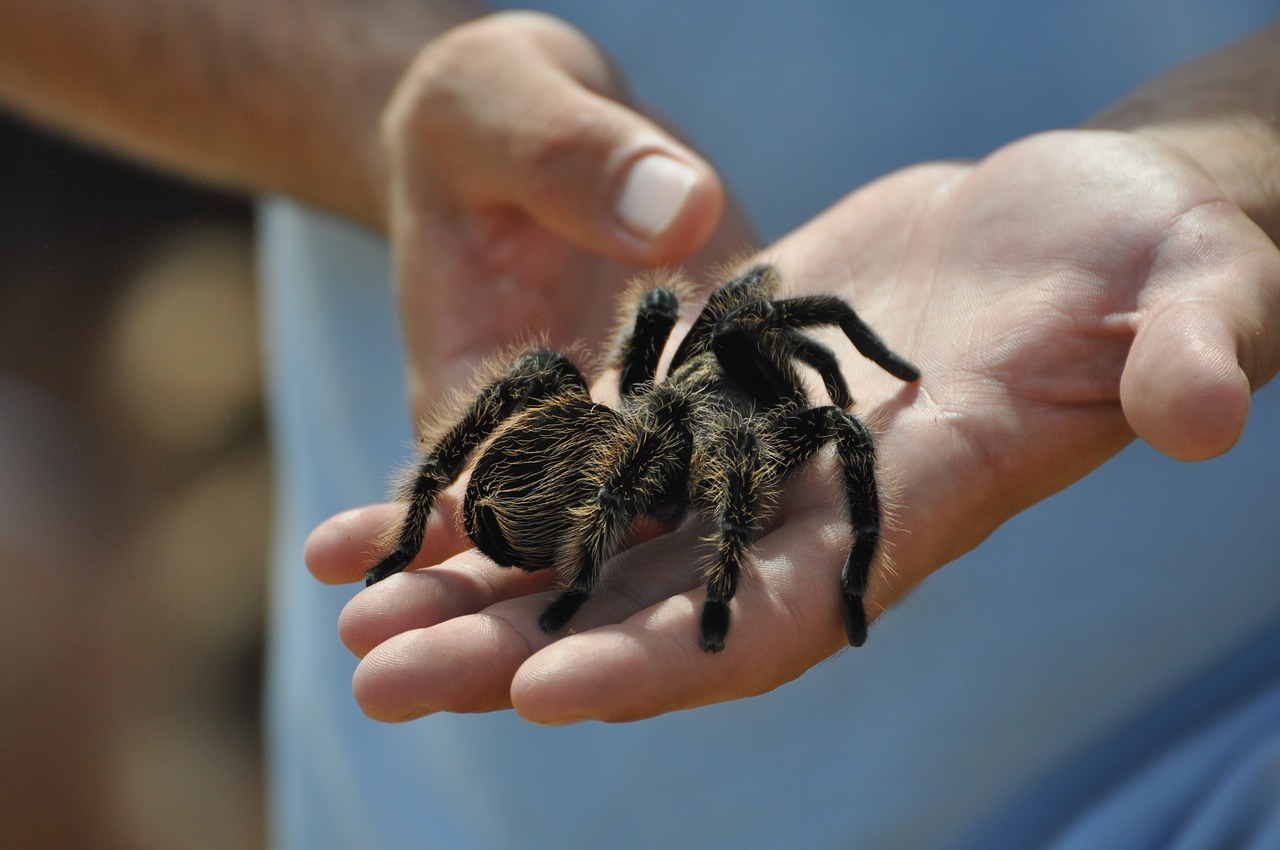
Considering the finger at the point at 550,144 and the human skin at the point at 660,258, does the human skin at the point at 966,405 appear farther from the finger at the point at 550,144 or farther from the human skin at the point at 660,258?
the finger at the point at 550,144

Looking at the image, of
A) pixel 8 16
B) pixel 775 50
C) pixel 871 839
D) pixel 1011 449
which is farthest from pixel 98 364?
pixel 775 50

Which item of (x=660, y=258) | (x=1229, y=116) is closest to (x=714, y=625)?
(x=660, y=258)

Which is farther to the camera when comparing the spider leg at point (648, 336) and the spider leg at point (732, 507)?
the spider leg at point (648, 336)

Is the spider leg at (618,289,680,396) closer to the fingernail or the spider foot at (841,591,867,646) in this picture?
the fingernail

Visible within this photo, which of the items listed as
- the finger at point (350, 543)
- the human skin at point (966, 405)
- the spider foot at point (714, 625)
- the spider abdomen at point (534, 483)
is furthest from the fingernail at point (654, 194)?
the spider foot at point (714, 625)

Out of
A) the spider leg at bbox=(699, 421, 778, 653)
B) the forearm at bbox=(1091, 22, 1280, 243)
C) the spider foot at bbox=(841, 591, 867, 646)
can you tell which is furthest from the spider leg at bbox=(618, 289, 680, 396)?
the forearm at bbox=(1091, 22, 1280, 243)
